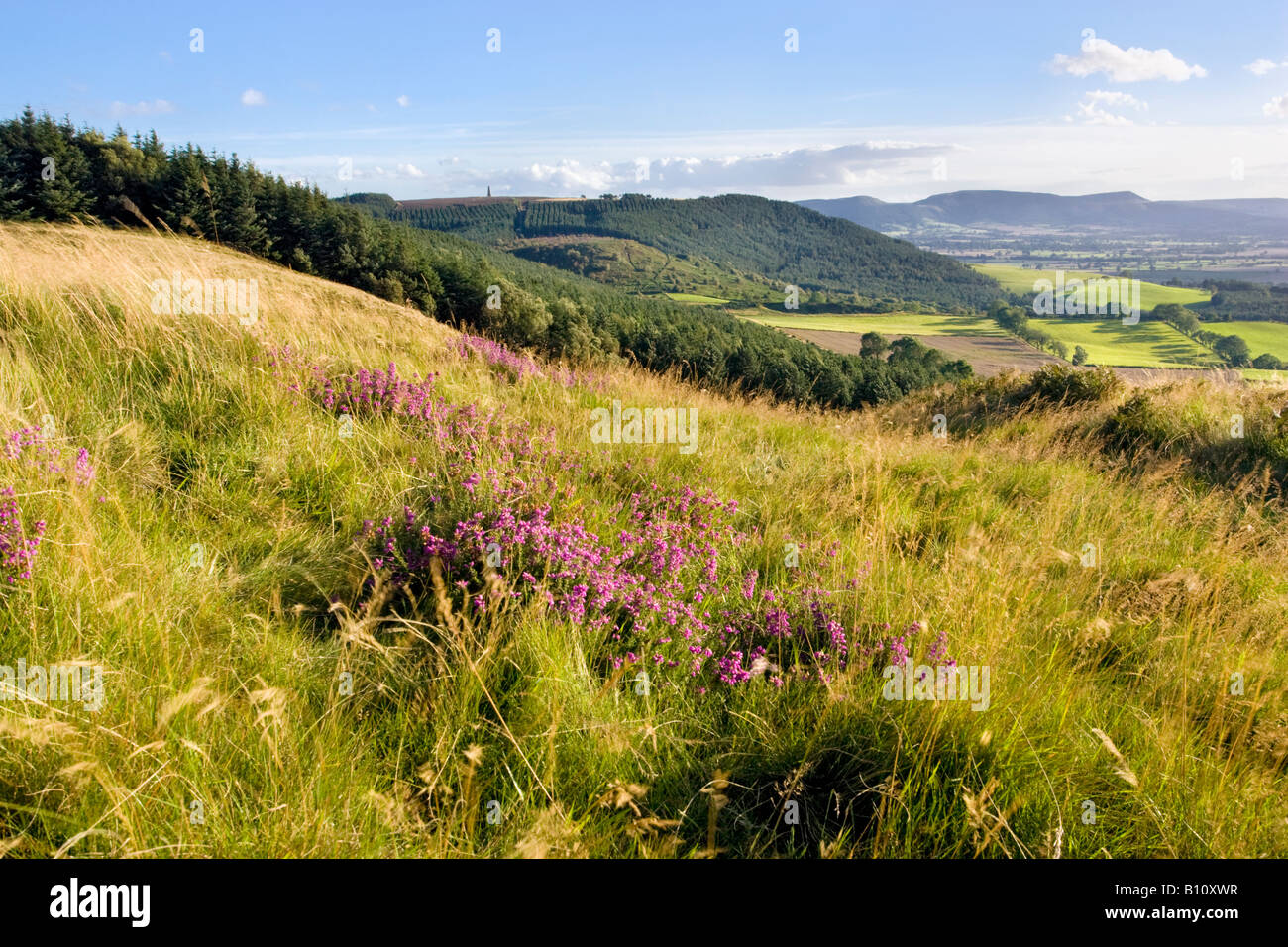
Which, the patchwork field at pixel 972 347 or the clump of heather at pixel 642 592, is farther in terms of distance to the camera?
the patchwork field at pixel 972 347

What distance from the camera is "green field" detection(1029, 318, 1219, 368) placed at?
2176 inches

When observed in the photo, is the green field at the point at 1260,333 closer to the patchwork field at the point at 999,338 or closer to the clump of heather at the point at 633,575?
the patchwork field at the point at 999,338

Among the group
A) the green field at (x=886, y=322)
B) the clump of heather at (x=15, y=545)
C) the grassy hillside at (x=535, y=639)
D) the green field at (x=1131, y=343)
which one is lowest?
the grassy hillside at (x=535, y=639)

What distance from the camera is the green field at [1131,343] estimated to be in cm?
5528

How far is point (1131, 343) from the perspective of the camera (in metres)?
72.9

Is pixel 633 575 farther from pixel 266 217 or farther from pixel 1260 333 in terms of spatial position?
pixel 1260 333

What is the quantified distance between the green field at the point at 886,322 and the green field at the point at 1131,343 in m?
10.5

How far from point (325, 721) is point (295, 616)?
2.67 feet

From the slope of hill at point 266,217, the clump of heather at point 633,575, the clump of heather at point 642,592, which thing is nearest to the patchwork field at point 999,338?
the slope of hill at point 266,217

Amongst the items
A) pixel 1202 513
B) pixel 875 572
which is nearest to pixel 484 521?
pixel 875 572

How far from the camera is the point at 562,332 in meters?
36.6

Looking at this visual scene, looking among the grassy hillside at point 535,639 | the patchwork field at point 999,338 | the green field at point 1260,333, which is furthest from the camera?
the patchwork field at point 999,338

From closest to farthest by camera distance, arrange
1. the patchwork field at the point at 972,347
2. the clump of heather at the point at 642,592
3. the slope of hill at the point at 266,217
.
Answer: the clump of heather at the point at 642,592 → the slope of hill at the point at 266,217 → the patchwork field at the point at 972,347
